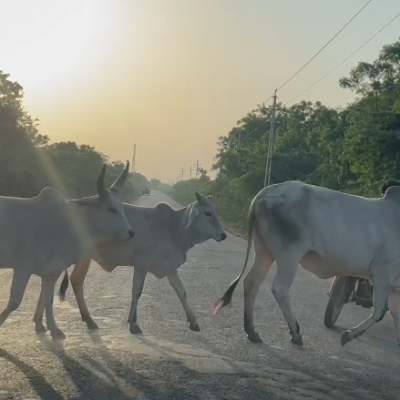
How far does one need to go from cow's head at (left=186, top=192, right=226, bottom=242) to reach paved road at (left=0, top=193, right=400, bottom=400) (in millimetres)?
1079

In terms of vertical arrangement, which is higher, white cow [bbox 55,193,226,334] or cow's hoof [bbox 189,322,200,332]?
white cow [bbox 55,193,226,334]

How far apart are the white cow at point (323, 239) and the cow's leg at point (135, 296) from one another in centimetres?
124

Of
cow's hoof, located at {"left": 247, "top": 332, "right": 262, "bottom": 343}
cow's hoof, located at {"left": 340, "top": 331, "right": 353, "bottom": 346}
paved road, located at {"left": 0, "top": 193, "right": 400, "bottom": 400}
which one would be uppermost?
cow's hoof, located at {"left": 340, "top": 331, "right": 353, "bottom": 346}

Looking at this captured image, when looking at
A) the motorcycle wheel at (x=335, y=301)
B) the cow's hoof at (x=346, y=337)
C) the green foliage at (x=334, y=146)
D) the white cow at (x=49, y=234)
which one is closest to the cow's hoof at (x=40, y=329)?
the white cow at (x=49, y=234)

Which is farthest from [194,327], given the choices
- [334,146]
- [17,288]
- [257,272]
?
[334,146]

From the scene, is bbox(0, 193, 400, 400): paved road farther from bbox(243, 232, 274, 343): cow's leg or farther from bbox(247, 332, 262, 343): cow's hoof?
bbox(243, 232, 274, 343): cow's leg

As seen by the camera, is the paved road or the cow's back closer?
the paved road

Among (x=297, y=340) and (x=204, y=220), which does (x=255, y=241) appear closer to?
(x=204, y=220)

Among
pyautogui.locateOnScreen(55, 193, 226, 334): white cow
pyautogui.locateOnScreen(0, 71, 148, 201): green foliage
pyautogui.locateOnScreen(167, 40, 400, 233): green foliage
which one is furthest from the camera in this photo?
pyautogui.locateOnScreen(0, 71, 148, 201): green foliage

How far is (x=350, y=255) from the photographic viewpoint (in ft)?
26.1

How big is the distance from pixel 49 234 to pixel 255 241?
2.51 metres

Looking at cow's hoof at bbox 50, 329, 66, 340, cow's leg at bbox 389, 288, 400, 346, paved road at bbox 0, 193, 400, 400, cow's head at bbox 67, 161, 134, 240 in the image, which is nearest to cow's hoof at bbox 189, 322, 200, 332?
paved road at bbox 0, 193, 400, 400

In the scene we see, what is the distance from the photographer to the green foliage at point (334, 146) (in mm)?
19234

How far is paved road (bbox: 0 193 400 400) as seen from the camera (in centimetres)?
564
